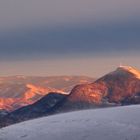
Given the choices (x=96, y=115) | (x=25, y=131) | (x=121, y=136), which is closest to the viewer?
(x=121, y=136)

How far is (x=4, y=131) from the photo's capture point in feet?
88.9

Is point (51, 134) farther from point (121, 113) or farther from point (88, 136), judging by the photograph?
point (121, 113)

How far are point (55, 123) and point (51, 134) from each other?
2201 millimetres

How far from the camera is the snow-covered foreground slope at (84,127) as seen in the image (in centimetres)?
2416

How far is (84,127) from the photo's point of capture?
25.7 m

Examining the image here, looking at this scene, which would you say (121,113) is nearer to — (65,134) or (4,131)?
(65,134)

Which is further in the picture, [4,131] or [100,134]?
[4,131]

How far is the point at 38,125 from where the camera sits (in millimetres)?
27516

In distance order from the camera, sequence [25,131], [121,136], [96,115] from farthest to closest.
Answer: [96,115]
[25,131]
[121,136]

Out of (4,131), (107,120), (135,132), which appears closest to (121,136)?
(135,132)

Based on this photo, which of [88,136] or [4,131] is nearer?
[88,136]

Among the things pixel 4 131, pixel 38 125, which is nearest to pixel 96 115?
pixel 38 125

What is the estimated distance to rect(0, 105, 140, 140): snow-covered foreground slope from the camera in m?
→ 24.2

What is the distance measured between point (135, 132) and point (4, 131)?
7.65m
